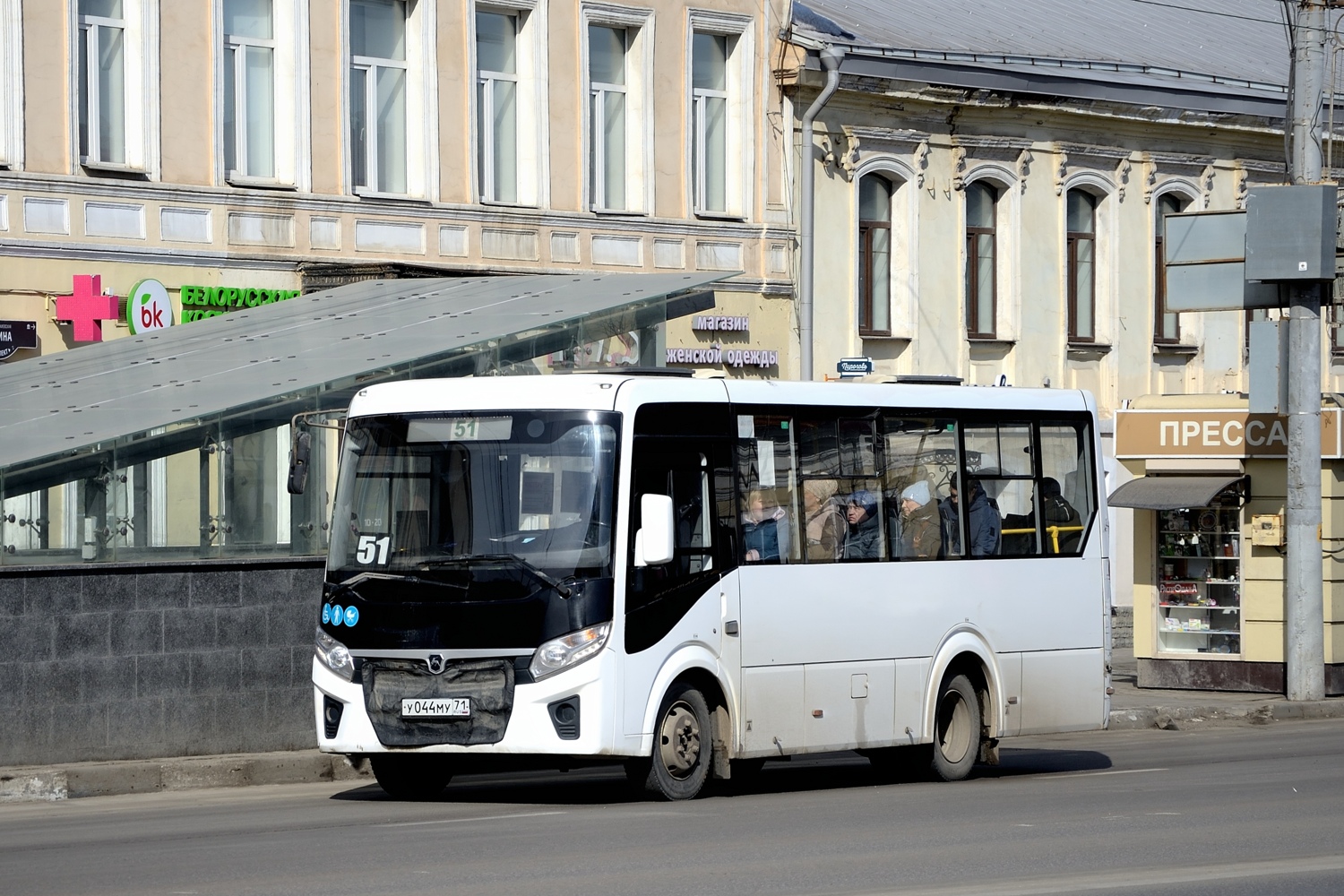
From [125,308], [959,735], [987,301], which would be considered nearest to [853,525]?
[959,735]

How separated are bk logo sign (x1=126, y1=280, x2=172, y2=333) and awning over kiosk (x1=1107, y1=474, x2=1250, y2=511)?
9970 mm

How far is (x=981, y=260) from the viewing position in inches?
1361

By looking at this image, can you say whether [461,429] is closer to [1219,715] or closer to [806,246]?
[1219,715]

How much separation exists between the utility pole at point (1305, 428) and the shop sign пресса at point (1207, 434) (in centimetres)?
34

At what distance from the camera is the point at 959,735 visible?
52.6 feet

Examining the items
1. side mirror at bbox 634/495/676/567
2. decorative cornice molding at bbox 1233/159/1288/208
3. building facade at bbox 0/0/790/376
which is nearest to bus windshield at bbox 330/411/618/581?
side mirror at bbox 634/495/676/567

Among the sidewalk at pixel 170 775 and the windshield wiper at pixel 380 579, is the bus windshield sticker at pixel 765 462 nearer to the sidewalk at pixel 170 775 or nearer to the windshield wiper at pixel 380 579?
the windshield wiper at pixel 380 579

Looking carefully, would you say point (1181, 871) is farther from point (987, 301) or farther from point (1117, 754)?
point (987, 301)

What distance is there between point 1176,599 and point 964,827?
503 inches

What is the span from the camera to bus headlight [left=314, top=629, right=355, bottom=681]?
13.8 metres

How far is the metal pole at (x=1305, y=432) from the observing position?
2309 cm

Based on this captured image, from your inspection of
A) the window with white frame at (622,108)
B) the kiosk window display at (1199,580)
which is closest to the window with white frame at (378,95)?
the window with white frame at (622,108)

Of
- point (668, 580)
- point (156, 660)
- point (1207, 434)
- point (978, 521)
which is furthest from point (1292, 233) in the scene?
point (156, 660)

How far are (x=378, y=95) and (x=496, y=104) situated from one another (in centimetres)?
180
